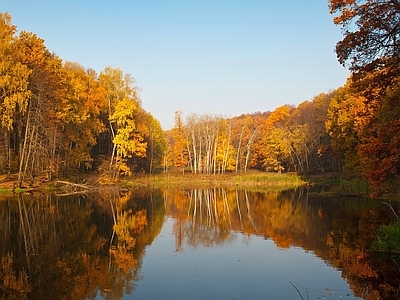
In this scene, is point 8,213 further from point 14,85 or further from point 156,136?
point 156,136

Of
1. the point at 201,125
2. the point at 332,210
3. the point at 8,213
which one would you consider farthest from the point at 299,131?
the point at 8,213

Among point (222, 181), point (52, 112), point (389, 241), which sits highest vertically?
point (52, 112)

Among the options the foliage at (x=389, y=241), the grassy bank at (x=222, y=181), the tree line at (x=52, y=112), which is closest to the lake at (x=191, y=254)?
the foliage at (x=389, y=241)

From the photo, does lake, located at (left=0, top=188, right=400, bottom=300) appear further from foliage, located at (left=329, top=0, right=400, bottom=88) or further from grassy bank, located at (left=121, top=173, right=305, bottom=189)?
grassy bank, located at (left=121, top=173, right=305, bottom=189)

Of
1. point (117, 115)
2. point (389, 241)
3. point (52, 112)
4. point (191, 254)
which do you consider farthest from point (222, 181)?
point (389, 241)

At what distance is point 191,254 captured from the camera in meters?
12.3

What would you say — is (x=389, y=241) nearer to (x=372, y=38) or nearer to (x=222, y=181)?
(x=372, y=38)

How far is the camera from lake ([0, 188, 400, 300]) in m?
8.59

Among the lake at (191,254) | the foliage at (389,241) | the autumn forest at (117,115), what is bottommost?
the lake at (191,254)

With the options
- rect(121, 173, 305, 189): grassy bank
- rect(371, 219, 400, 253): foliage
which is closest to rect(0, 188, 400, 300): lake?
rect(371, 219, 400, 253): foliage

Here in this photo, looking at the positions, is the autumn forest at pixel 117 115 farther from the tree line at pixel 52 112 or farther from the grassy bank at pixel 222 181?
the grassy bank at pixel 222 181

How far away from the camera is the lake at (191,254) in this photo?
859cm

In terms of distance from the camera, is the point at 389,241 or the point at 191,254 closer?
the point at 389,241

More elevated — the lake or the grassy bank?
the grassy bank
